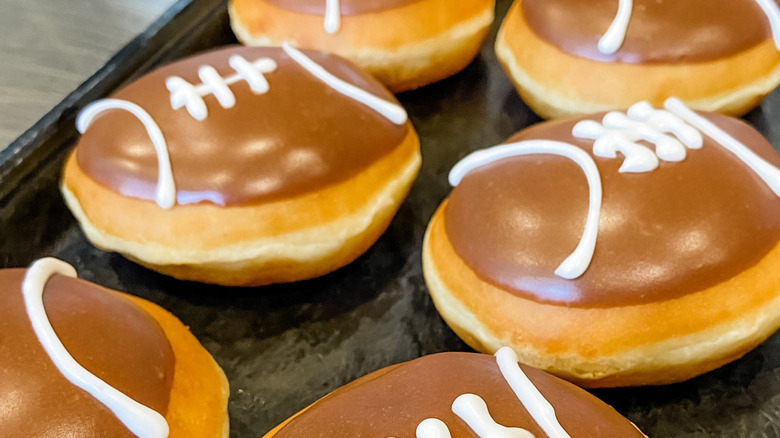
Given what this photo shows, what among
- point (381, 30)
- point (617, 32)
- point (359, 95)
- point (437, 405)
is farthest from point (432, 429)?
point (381, 30)

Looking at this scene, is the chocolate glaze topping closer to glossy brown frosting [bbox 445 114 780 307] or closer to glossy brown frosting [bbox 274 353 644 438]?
glossy brown frosting [bbox 445 114 780 307]

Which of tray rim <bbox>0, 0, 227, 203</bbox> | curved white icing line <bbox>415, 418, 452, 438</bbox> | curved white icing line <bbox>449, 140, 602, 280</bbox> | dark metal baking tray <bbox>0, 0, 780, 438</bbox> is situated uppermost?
curved white icing line <bbox>415, 418, 452, 438</bbox>

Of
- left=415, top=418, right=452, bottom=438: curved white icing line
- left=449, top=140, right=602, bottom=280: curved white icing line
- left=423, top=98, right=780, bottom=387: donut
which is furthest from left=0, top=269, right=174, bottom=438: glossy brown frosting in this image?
left=449, top=140, right=602, bottom=280: curved white icing line

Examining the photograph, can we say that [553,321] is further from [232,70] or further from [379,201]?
[232,70]

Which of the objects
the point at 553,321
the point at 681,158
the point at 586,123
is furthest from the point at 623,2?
the point at 553,321

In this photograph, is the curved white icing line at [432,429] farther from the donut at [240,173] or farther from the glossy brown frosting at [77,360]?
the donut at [240,173]

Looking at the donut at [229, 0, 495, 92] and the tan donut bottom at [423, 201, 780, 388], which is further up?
the donut at [229, 0, 495, 92]

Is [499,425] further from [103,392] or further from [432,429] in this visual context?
[103,392]
